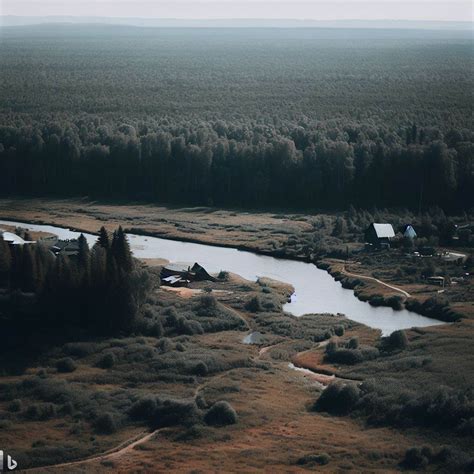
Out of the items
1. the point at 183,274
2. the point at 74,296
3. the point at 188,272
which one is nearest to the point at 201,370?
the point at 74,296

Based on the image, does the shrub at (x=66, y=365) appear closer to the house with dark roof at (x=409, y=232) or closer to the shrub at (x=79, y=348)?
the shrub at (x=79, y=348)

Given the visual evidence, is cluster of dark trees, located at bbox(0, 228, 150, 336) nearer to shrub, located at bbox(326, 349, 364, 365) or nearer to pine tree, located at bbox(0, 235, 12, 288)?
pine tree, located at bbox(0, 235, 12, 288)

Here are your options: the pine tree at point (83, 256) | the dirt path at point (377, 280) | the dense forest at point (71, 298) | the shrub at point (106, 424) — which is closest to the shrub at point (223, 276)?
the dirt path at point (377, 280)

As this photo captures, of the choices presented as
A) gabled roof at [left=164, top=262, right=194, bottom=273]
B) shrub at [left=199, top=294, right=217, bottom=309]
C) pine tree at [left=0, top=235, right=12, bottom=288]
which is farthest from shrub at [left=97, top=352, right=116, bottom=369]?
gabled roof at [left=164, top=262, right=194, bottom=273]

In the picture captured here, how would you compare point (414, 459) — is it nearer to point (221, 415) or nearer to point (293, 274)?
point (221, 415)

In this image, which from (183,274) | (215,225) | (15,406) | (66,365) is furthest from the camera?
(215,225)
